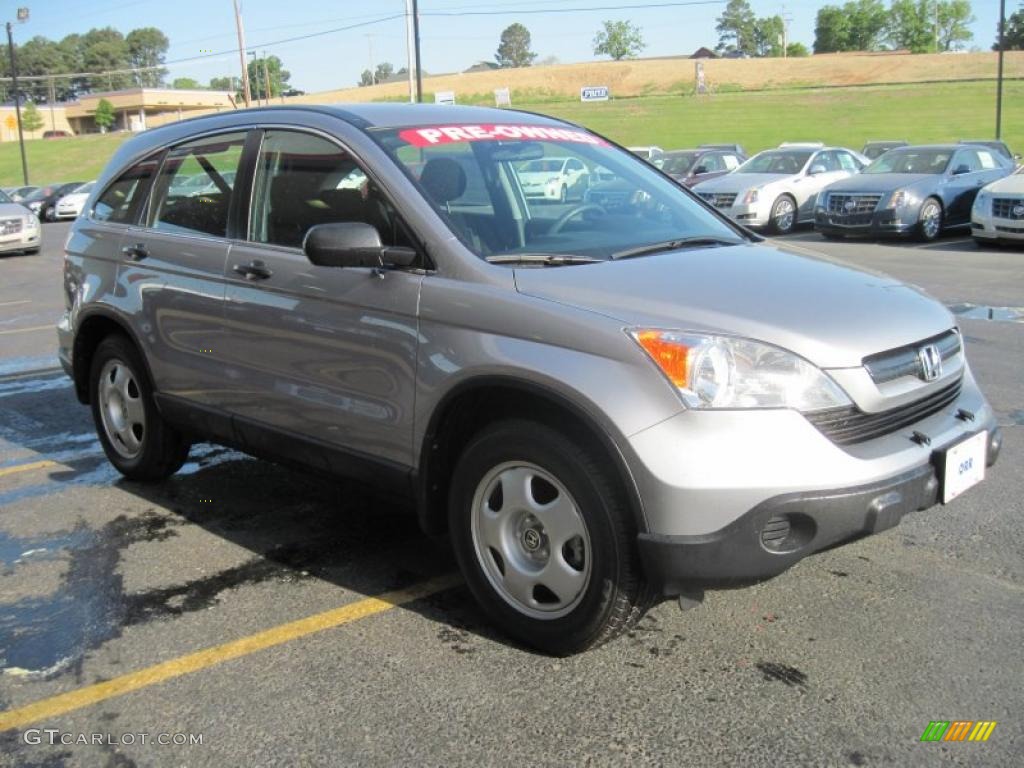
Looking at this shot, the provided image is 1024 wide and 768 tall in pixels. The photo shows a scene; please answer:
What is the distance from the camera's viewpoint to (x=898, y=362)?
10.5 feet

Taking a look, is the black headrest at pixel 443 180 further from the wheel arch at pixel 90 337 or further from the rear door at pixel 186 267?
the wheel arch at pixel 90 337

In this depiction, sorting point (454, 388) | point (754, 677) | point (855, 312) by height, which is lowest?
point (754, 677)

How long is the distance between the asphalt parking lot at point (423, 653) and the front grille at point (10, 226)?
16702 mm

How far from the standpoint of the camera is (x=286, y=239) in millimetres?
4164

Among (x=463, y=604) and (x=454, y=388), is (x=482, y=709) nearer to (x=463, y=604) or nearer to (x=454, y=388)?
(x=463, y=604)

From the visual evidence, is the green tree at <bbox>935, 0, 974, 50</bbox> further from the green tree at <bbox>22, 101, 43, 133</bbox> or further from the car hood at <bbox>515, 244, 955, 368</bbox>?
the car hood at <bbox>515, 244, 955, 368</bbox>

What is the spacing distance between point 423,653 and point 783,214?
17.0m

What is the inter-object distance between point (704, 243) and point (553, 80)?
329 feet

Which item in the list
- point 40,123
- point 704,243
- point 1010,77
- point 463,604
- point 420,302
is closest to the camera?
point 420,302

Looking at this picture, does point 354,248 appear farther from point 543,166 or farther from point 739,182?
point 739,182

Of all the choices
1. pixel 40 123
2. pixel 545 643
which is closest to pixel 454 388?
pixel 545 643

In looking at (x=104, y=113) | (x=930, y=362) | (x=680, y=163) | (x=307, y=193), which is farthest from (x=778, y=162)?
(x=104, y=113)

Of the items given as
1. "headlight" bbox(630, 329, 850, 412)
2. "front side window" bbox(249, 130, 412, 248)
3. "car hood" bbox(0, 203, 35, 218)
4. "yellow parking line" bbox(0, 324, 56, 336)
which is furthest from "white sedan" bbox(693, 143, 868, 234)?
"headlight" bbox(630, 329, 850, 412)
